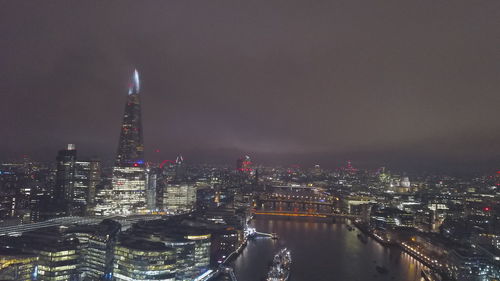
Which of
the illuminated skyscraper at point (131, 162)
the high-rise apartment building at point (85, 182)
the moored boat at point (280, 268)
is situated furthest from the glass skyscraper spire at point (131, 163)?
the moored boat at point (280, 268)

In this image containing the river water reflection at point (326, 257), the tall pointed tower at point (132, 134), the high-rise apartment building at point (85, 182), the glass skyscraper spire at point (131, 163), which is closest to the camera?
the river water reflection at point (326, 257)

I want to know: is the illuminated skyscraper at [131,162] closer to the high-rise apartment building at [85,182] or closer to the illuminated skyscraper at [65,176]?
the high-rise apartment building at [85,182]

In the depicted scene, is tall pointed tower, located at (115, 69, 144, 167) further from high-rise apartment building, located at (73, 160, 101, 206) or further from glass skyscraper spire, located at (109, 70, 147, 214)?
high-rise apartment building, located at (73, 160, 101, 206)

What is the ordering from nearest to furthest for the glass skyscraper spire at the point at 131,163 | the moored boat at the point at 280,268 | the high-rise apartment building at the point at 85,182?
the moored boat at the point at 280,268 → the high-rise apartment building at the point at 85,182 → the glass skyscraper spire at the point at 131,163

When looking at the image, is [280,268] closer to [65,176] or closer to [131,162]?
[65,176]

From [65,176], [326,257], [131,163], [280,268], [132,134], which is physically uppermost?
[132,134]

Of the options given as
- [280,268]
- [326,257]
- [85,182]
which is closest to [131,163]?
[85,182]
